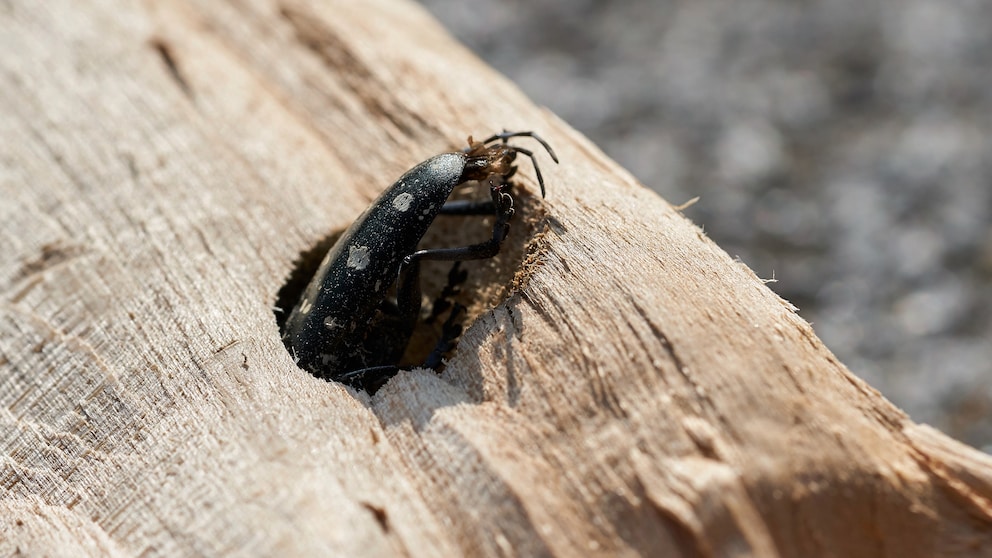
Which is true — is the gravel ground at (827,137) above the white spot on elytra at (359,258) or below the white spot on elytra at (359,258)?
above

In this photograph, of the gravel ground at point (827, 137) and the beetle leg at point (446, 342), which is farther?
the gravel ground at point (827, 137)

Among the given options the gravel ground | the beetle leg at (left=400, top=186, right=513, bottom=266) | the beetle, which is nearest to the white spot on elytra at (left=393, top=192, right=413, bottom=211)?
the beetle

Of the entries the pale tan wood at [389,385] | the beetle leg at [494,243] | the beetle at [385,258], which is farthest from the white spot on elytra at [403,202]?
the pale tan wood at [389,385]

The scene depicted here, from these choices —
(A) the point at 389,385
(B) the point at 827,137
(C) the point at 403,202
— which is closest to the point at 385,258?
(C) the point at 403,202

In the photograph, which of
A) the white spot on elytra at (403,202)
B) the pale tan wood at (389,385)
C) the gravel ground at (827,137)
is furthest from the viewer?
the gravel ground at (827,137)

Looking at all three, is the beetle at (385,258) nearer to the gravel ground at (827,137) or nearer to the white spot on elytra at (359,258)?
the white spot on elytra at (359,258)

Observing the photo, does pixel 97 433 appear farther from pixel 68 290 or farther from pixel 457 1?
pixel 457 1

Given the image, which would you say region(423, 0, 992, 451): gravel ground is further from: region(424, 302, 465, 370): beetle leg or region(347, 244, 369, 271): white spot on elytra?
region(347, 244, 369, 271): white spot on elytra
